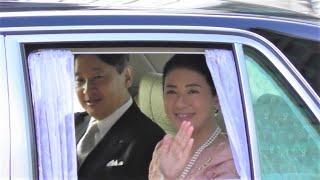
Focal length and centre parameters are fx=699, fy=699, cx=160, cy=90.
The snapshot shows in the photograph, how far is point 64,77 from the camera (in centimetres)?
217

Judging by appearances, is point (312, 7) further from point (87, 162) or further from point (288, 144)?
point (87, 162)

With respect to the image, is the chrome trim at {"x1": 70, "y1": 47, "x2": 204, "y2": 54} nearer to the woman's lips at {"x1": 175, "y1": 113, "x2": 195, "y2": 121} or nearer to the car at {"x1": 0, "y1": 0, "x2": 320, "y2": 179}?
the car at {"x1": 0, "y1": 0, "x2": 320, "y2": 179}

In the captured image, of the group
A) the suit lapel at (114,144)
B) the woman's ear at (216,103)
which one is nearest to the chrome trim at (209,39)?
the woman's ear at (216,103)

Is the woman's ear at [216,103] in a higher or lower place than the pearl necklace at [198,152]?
higher

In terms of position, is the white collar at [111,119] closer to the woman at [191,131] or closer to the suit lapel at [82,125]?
the suit lapel at [82,125]

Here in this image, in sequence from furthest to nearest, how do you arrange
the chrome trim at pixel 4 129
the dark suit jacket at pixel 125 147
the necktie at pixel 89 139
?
the necktie at pixel 89 139 → the dark suit jacket at pixel 125 147 → the chrome trim at pixel 4 129

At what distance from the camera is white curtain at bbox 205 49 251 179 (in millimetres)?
2223

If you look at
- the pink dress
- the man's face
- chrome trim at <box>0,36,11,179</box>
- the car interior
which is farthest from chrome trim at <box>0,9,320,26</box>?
the man's face

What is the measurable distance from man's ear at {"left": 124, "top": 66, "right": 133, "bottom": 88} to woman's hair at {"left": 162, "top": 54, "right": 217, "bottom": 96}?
0.41 m

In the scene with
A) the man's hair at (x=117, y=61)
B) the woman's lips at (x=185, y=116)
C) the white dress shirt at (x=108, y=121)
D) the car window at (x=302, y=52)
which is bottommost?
the woman's lips at (x=185, y=116)

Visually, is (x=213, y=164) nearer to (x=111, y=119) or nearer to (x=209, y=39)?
(x=209, y=39)

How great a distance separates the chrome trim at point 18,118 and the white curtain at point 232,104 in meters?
0.60

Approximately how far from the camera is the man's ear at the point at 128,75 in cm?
301

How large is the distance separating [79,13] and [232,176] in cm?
72
